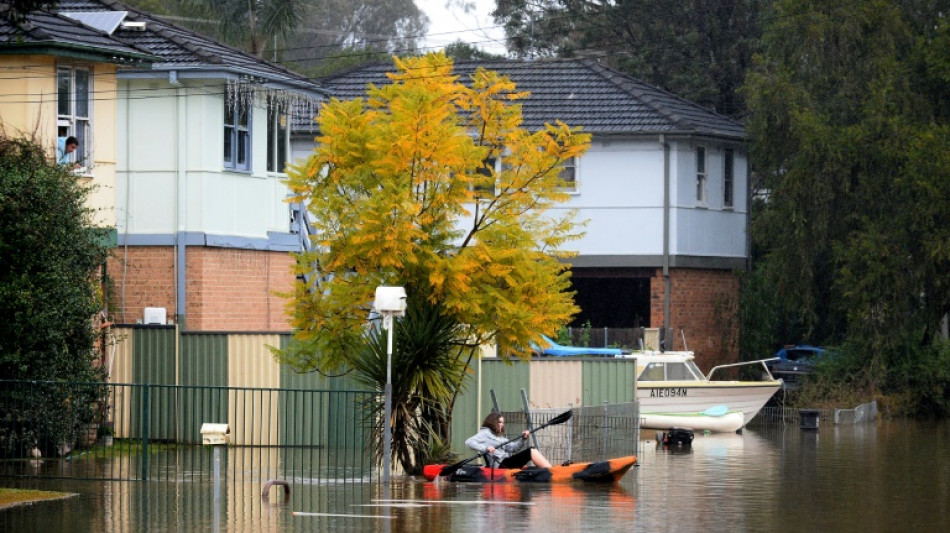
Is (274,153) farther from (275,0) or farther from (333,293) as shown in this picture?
(275,0)

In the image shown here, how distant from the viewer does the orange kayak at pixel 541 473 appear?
22875mm

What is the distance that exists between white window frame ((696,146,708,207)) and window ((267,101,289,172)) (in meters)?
15.3

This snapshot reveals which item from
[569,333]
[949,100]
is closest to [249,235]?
[569,333]

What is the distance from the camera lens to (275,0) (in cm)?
5919

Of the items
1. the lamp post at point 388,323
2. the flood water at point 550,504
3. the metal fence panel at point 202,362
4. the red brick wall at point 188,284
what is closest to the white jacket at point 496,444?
the flood water at point 550,504

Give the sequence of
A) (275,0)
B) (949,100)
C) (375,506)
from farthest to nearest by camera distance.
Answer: (275,0) → (949,100) → (375,506)

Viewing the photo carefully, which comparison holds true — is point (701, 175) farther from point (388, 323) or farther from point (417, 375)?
point (388, 323)

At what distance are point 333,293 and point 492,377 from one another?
222 inches

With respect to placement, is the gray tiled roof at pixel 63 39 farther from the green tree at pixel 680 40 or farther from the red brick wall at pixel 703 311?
the green tree at pixel 680 40

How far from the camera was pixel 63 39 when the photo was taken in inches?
1120

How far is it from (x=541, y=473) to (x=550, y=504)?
273cm

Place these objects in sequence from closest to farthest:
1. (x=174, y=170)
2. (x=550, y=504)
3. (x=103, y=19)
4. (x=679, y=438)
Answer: (x=550, y=504) < (x=174, y=170) < (x=103, y=19) < (x=679, y=438)

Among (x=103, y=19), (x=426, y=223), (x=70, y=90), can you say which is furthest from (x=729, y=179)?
(x=426, y=223)

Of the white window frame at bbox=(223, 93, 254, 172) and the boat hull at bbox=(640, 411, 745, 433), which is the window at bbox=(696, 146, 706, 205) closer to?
the boat hull at bbox=(640, 411, 745, 433)
